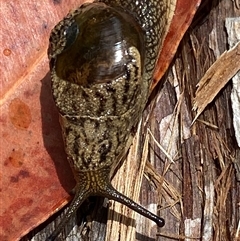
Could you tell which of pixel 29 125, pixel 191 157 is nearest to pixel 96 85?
pixel 29 125

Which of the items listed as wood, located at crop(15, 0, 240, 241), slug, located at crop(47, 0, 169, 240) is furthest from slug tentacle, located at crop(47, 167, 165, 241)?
wood, located at crop(15, 0, 240, 241)

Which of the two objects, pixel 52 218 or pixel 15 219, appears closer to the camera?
pixel 15 219

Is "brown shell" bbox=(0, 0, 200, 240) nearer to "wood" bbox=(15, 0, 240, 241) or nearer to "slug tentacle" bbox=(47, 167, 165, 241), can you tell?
"slug tentacle" bbox=(47, 167, 165, 241)

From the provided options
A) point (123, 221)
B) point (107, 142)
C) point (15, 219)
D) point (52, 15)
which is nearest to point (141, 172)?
point (123, 221)

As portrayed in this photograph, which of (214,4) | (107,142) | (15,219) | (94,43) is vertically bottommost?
(15,219)

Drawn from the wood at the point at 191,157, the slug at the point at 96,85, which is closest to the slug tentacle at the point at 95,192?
the slug at the point at 96,85

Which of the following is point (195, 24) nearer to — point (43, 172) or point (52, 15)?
point (52, 15)

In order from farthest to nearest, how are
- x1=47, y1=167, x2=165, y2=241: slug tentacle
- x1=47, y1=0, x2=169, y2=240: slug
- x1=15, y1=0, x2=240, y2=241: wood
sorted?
x1=15, y1=0, x2=240, y2=241: wood
x1=47, y1=167, x2=165, y2=241: slug tentacle
x1=47, y1=0, x2=169, y2=240: slug
